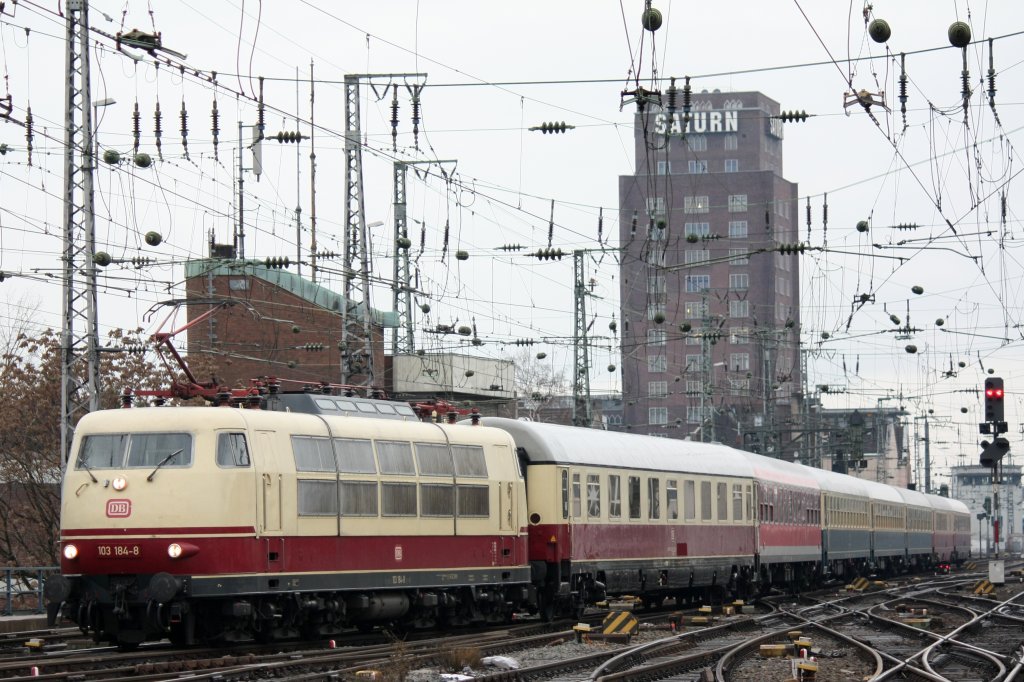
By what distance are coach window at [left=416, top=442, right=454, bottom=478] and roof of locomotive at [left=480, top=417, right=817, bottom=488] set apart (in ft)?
9.79

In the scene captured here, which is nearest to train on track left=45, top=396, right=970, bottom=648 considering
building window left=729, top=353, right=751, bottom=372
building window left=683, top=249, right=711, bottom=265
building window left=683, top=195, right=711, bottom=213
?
building window left=729, top=353, right=751, bottom=372

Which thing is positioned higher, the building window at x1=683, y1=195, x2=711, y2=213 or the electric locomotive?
the building window at x1=683, y1=195, x2=711, y2=213

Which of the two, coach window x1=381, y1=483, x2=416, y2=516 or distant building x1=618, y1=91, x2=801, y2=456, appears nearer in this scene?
coach window x1=381, y1=483, x2=416, y2=516

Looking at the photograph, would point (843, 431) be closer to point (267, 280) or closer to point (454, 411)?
point (267, 280)

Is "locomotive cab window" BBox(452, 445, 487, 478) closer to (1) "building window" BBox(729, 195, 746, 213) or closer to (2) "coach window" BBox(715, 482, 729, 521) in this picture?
(2) "coach window" BBox(715, 482, 729, 521)

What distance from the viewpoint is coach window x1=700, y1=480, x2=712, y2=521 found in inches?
1417

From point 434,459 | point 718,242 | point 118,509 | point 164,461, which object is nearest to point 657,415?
point 718,242

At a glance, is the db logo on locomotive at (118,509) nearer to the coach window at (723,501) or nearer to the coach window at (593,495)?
the coach window at (593,495)

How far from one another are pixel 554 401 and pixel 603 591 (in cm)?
9090

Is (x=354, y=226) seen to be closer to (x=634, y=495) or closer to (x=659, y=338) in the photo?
(x=634, y=495)

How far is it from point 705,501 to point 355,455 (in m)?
14.1

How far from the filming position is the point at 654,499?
33.3 metres

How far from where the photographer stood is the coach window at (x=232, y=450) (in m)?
21.5

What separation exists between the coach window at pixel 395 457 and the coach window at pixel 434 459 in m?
0.24
